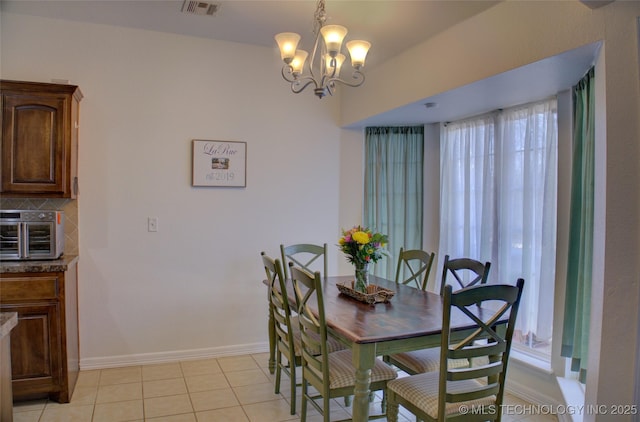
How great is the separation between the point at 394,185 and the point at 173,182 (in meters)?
2.07

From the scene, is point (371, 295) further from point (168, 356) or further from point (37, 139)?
point (37, 139)

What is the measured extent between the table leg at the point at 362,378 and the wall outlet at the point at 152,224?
2266 millimetres

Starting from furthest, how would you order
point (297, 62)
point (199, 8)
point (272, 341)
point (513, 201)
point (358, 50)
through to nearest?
point (272, 341)
point (513, 201)
point (199, 8)
point (297, 62)
point (358, 50)

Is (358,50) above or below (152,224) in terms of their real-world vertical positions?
above

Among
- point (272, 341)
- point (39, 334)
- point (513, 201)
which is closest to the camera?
point (39, 334)

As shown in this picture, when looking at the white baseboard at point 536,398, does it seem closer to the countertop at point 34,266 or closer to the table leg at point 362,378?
the table leg at point 362,378

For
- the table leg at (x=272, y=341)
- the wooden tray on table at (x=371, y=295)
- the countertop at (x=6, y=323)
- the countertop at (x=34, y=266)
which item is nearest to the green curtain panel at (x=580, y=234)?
the wooden tray on table at (x=371, y=295)

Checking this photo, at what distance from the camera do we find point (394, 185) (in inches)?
168

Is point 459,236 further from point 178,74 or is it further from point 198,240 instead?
point 178,74

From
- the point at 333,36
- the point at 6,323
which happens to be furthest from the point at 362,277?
the point at 6,323

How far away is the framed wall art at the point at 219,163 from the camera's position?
3.72 m

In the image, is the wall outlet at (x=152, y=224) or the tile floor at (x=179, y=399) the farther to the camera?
the wall outlet at (x=152, y=224)

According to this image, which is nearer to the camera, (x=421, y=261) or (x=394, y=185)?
(x=421, y=261)

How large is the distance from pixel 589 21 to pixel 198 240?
10.2 feet
